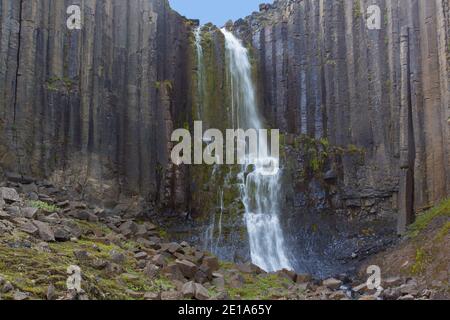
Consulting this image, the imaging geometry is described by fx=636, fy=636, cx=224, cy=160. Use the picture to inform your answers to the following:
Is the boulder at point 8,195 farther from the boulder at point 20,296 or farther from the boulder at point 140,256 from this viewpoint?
the boulder at point 20,296

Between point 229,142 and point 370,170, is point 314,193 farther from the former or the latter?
point 229,142

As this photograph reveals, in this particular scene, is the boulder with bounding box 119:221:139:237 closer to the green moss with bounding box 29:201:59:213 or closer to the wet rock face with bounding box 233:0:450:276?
the green moss with bounding box 29:201:59:213

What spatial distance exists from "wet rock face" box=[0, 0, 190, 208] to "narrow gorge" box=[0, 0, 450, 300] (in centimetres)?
5

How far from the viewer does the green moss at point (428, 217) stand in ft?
72.0

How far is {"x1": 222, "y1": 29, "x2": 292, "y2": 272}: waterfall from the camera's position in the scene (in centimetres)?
2450

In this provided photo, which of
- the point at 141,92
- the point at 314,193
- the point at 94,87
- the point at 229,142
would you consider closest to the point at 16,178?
the point at 94,87

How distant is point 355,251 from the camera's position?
964 inches

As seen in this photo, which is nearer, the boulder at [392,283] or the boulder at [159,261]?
the boulder at [159,261]

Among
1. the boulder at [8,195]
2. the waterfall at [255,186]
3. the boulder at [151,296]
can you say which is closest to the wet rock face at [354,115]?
the waterfall at [255,186]

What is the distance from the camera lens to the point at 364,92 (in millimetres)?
27312

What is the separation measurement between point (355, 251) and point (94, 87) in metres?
12.0

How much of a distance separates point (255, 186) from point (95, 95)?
7385 millimetres

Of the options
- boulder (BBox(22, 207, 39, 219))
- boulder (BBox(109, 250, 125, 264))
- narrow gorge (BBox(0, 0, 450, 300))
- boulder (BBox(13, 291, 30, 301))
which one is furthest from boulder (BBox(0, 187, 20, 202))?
boulder (BBox(13, 291, 30, 301))

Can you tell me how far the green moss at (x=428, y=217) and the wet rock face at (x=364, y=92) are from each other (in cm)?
83
